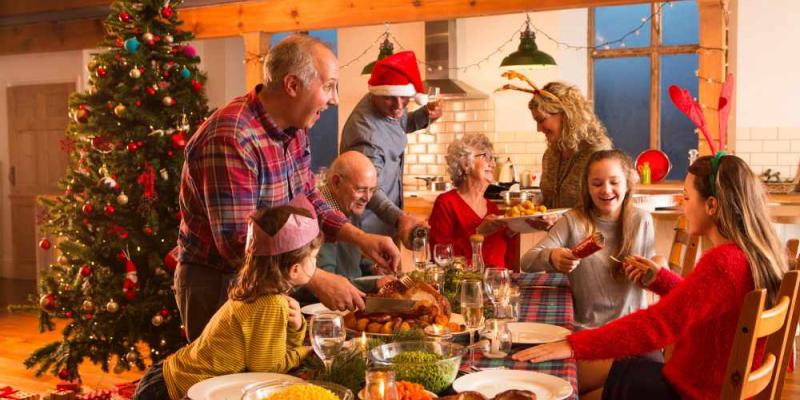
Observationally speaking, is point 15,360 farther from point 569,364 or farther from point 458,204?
point 569,364

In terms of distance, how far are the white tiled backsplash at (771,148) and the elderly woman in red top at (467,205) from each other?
4.88 meters

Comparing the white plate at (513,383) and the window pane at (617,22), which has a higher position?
the window pane at (617,22)

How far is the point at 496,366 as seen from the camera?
2.12 metres

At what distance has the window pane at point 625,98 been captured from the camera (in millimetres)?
9289

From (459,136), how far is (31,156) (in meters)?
4.69

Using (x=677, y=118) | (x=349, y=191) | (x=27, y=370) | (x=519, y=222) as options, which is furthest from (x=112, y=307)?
(x=677, y=118)

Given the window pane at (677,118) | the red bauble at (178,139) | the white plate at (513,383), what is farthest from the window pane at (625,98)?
the white plate at (513,383)

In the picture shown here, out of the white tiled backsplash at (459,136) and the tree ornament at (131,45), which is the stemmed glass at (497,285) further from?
the white tiled backsplash at (459,136)

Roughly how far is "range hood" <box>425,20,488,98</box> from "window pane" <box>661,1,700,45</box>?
6.72 ft

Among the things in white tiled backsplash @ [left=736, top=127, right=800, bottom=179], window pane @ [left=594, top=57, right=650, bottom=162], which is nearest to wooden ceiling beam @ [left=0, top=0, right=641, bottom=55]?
white tiled backsplash @ [left=736, top=127, right=800, bottom=179]

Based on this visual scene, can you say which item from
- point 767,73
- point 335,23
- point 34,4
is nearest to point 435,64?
point 335,23

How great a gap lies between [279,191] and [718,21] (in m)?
4.42

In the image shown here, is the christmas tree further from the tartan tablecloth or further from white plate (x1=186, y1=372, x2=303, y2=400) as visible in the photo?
white plate (x1=186, y1=372, x2=303, y2=400)

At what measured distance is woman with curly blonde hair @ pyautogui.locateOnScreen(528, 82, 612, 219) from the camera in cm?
421
